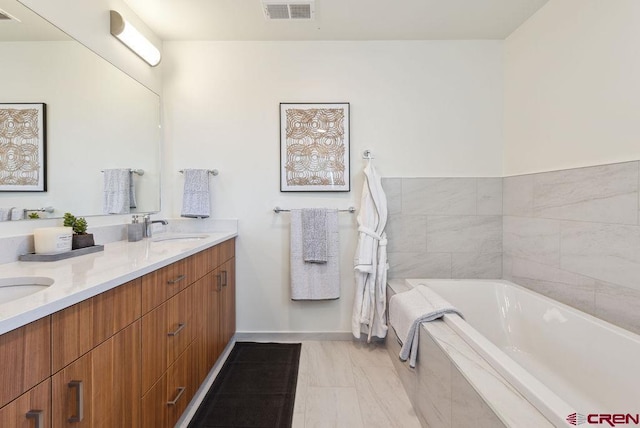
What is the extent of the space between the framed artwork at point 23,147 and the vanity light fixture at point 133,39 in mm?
781

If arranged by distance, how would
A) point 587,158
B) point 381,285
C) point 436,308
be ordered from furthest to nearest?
point 381,285 < point 587,158 < point 436,308

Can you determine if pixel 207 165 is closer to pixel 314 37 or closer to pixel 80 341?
pixel 314 37

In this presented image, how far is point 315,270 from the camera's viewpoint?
2393 millimetres

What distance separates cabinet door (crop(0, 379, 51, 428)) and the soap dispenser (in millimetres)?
1264

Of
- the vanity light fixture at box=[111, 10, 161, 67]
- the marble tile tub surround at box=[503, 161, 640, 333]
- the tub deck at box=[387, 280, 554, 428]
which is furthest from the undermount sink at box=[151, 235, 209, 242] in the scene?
the marble tile tub surround at box=[503, 161, 640, 333]

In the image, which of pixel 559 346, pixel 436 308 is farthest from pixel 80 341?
pixel 559 346

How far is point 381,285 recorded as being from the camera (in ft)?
7.59

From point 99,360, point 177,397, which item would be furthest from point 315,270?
point 99,360

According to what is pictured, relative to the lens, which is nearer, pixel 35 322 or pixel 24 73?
pixel 35 322

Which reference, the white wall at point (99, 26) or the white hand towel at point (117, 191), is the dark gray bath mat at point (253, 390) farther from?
the white wall at point (99, 26)

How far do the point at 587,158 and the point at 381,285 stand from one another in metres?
1.45

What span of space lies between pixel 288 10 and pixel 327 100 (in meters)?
0.66

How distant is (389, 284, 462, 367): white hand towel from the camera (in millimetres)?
1551

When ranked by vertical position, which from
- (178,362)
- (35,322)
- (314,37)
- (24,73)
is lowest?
(178,362)
